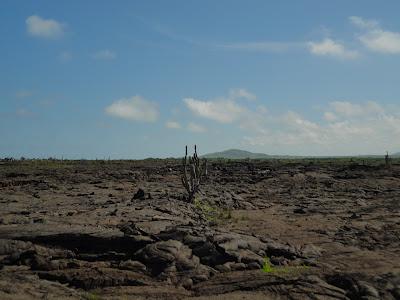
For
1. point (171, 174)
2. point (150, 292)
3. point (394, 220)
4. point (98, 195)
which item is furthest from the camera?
point (171, 174)

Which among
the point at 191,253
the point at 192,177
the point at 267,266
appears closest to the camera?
the point at 267,266

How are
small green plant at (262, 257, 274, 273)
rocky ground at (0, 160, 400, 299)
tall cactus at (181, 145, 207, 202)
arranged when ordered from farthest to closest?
tall cactus at (181, 145, 207, 202) < small green plant at (262, 257, 274, 273) < rocky ground at (0, 160, 400, 299)

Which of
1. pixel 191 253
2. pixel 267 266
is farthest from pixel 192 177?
pixel 267 266

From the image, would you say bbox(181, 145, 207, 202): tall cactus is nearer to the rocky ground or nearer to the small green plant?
the rocky ground

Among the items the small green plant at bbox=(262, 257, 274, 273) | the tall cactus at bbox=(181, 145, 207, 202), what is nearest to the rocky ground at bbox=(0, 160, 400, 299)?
the small green plant at bbox=(262, 257, 274, 273)

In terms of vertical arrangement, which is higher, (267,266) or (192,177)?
(192,177)

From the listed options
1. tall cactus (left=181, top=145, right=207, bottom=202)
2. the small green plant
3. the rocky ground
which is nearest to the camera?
the rocky ground

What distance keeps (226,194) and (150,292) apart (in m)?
14.5

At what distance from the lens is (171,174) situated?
37.1 metres

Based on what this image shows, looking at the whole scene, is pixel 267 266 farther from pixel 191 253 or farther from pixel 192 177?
pixel 192 177

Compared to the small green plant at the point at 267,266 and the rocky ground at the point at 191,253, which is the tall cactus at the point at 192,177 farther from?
the small green plant at the point at 267,266

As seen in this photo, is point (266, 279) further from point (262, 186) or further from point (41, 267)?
point (262, 186)

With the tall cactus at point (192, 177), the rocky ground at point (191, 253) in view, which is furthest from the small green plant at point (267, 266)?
the tall cactus at point (192, 177)

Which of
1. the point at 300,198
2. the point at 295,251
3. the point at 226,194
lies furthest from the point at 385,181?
the point at 295,251
